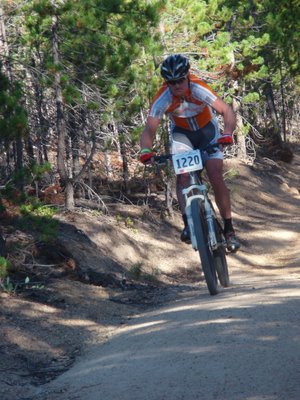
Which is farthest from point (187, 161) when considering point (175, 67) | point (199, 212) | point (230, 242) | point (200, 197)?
point (230, 242)

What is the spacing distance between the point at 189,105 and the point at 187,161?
Result: 69 centimetres

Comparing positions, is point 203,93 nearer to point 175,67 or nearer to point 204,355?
point 175,67

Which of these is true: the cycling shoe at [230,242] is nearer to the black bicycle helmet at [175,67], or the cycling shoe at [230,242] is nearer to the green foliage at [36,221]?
the black bicycle helmet at [175,67]

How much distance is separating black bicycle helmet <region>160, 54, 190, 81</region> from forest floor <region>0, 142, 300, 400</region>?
9.13 ft

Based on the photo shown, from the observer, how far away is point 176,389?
5320 millimetres

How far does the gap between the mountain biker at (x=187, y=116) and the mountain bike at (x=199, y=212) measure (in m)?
0.14

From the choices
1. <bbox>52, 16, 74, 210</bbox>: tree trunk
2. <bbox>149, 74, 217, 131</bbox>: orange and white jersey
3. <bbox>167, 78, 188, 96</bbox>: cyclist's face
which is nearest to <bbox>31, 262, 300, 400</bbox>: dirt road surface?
<bbox>149, 74, 217, 131</bbox>: orange and white jersey

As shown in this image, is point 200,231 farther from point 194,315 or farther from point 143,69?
point 143,69

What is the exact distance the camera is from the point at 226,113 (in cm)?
902

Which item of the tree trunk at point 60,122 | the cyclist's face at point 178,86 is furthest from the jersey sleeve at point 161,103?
the tree trunk at point 60,122

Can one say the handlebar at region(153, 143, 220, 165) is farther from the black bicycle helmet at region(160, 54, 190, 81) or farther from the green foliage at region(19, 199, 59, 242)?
the green foliage at region(19, 199, 59, 242)

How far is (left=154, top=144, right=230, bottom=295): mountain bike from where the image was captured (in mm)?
8906

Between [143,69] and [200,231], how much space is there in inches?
367

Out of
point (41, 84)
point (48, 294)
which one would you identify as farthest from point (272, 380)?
point (41, 84)
